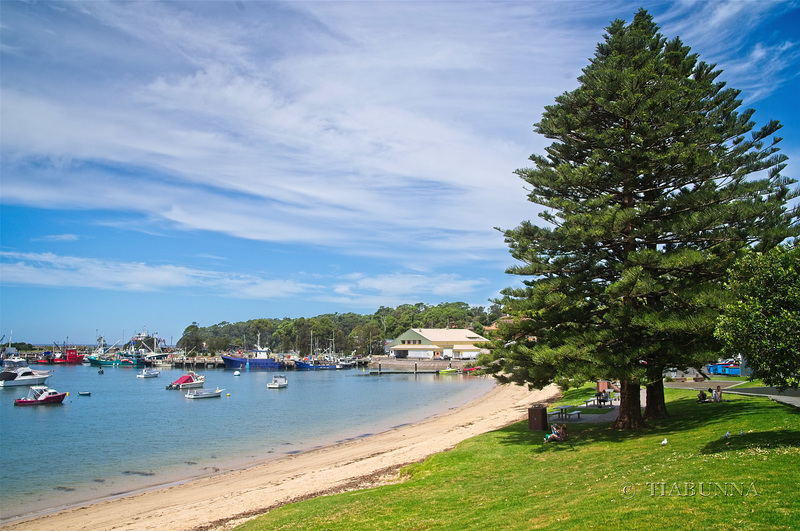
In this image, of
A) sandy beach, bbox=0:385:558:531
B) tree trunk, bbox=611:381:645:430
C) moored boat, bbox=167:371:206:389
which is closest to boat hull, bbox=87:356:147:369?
moored boat, bbox=167:371:206:389

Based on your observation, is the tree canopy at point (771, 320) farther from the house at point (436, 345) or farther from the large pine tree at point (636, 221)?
the house at point (436, 345)

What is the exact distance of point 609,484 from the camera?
9523 millimetres

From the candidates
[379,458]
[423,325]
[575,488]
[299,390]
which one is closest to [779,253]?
[575,488]

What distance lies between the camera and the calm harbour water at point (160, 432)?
22.2 metres

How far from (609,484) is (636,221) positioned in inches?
348

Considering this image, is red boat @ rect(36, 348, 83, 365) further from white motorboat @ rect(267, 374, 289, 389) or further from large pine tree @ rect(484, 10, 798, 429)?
large pine tree @ rect(484, 10, 798, 429)

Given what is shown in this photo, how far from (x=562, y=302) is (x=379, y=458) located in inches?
440

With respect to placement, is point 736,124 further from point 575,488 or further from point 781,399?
point 575,488

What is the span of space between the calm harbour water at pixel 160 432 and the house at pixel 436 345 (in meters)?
46.5

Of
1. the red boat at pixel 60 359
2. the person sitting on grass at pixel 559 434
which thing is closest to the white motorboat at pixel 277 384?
the person sitting on grass at pixel 559 434

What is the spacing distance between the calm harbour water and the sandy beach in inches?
79.4

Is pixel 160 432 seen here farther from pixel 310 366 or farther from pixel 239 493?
pixel 310 366

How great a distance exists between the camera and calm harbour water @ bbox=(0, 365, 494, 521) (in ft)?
73.0

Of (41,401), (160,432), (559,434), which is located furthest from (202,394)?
(559,434)
